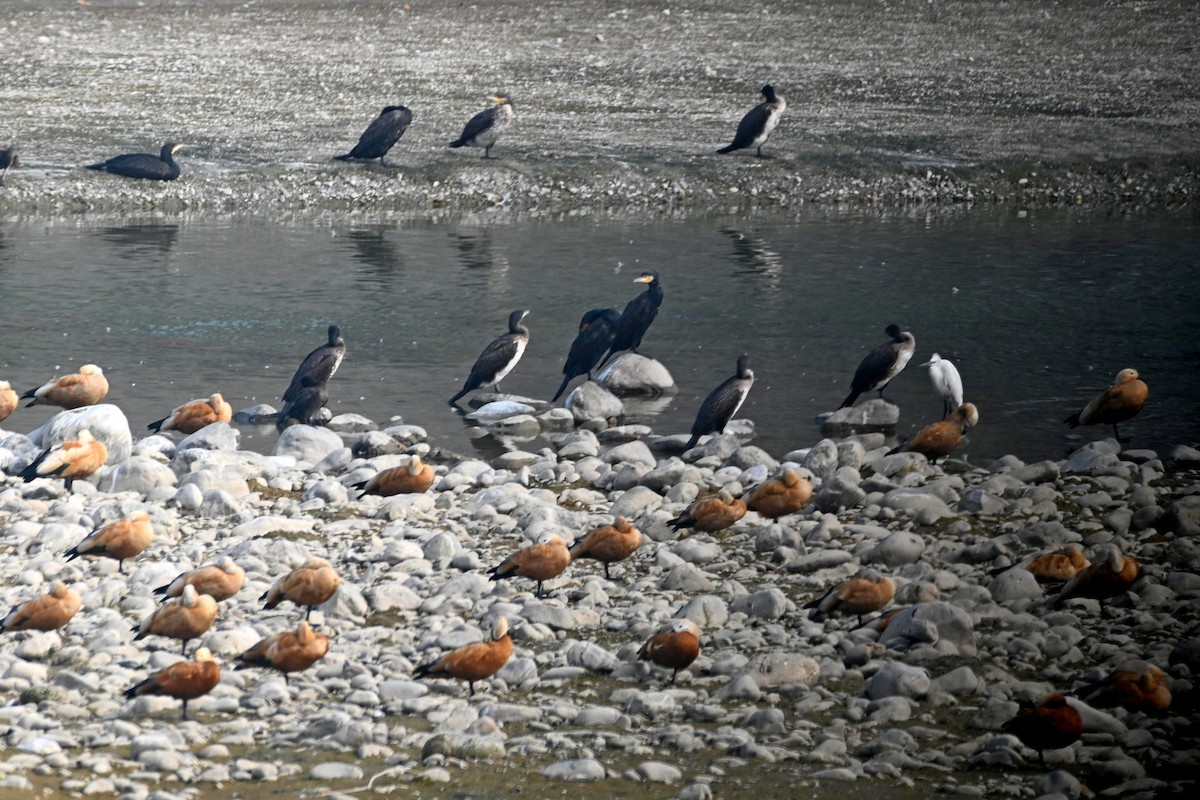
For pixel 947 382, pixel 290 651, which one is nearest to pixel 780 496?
pixel 947 382

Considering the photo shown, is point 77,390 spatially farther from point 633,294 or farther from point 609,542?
point 633,294

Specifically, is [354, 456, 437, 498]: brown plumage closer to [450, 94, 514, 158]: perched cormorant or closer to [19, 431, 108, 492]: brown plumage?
[19, 431, 108, 492]: brown plumage

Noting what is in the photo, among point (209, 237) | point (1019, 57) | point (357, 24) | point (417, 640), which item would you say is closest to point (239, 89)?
point (357, 24)

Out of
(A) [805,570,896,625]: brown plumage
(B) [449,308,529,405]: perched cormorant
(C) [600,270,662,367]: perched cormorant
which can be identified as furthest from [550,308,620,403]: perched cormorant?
(A) [805,570,896,625]: brown plumage

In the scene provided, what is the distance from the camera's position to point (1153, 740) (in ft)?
22.7

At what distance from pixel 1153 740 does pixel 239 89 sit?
3846 centimetres

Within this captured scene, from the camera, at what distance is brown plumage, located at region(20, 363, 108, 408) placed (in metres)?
13.9

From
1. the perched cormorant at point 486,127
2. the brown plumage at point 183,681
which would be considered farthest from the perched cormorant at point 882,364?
the perched cormorant at point 486,127

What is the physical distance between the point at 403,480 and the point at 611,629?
296 cm

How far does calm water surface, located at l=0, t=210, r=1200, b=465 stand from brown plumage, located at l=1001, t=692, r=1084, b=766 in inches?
250

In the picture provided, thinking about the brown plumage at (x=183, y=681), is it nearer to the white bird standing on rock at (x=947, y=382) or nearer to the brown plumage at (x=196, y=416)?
the brown plumage at (x=196, y=416)

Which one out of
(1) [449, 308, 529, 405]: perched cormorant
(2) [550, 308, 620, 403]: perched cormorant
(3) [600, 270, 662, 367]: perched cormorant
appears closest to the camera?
(1) [449, 308, 529, 405]: perched cormorant

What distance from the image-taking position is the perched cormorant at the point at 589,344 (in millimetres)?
15547

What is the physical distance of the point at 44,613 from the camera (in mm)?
8164
